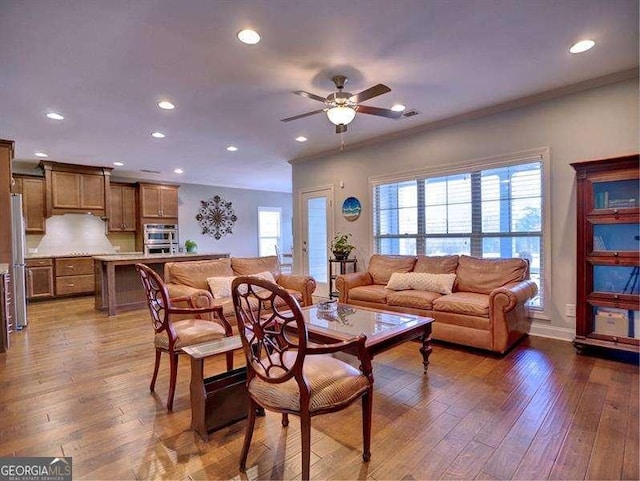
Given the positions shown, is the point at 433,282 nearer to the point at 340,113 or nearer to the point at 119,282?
the point at 340,113

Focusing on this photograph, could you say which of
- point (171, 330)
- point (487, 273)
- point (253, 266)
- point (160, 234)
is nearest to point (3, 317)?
point (171, 330)

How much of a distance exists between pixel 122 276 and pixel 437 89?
513 centimetres

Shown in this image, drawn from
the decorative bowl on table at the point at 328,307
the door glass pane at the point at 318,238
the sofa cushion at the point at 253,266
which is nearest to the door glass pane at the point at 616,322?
the decorative bowl on table at the point at 328,307

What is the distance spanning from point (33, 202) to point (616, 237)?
8.56m

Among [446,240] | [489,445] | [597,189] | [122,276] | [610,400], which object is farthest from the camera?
[122,276]

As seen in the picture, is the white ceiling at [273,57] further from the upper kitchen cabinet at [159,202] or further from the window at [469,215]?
the upper kitchen cabinet at [159,202]

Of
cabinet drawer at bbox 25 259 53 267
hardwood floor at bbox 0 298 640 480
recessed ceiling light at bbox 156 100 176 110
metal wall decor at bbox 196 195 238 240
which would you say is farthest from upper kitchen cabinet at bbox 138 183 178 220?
hardwood floor at bbox 0 298 640 480

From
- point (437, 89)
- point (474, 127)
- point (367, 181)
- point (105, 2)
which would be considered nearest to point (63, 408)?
point (105, 2)

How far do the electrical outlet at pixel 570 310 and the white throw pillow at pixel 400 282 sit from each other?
1.58 m

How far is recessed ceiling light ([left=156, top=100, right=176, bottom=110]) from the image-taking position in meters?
3.59

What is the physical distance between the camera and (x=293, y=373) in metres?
1.50

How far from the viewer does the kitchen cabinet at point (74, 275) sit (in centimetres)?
629

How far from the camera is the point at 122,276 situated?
5.30 m

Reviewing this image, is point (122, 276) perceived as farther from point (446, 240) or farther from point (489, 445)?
point (489, 445)
